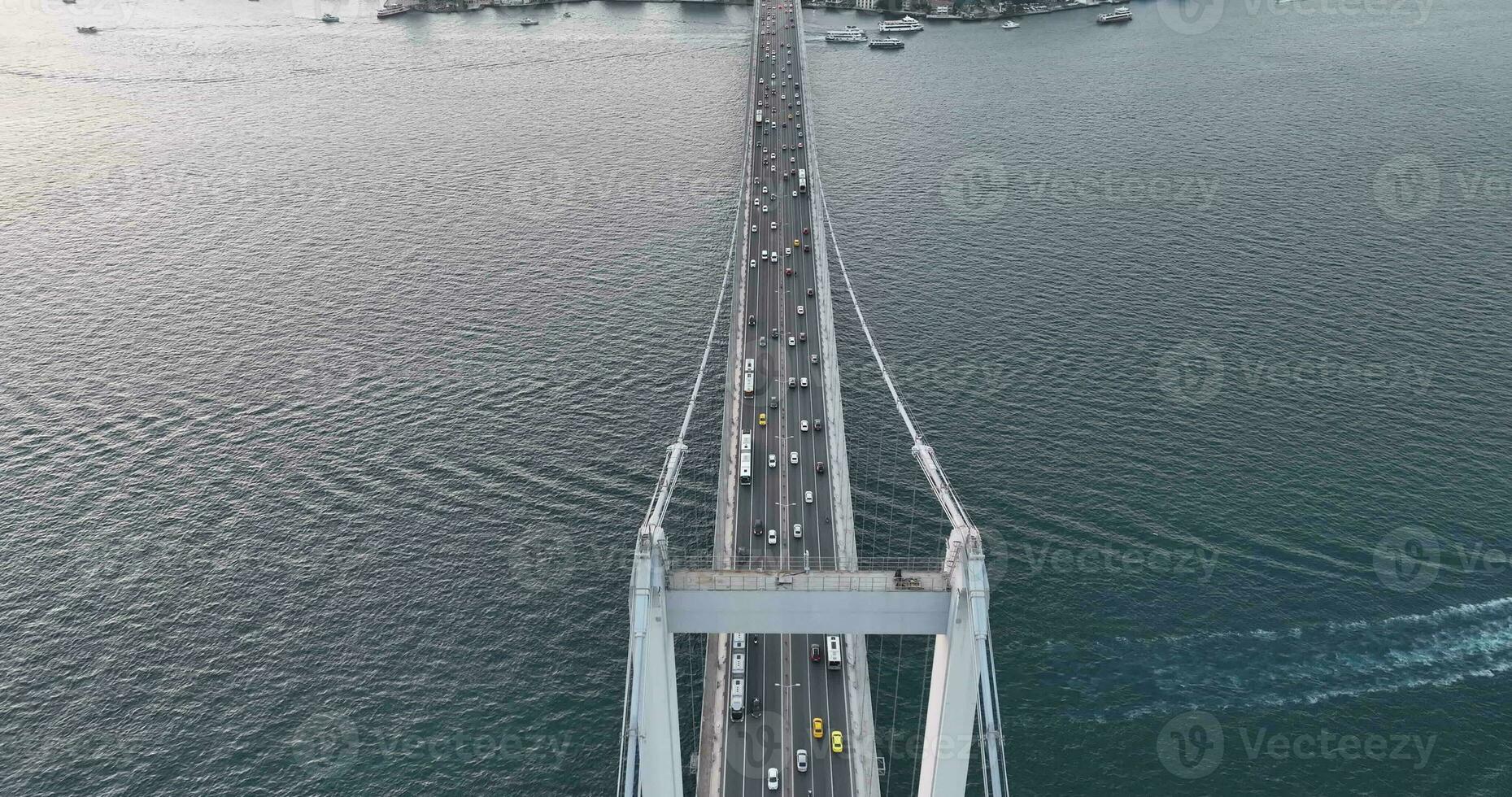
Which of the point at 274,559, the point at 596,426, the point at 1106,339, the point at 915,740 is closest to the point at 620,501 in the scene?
the point at 596,426

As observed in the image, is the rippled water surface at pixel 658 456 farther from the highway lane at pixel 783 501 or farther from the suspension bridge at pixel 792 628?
the highway lane at pixel 783 501

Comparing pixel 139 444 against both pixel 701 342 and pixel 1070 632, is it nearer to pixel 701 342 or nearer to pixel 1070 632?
pixel 701 342

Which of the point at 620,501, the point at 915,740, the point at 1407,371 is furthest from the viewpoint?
the point at 1407,371

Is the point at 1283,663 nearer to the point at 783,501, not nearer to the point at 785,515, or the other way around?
the point at 785,515

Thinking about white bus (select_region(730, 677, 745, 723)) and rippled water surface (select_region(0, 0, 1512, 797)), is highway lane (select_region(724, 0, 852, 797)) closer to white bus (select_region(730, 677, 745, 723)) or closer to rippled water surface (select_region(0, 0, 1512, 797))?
white bus (select_region(730, 677, 745, 723))

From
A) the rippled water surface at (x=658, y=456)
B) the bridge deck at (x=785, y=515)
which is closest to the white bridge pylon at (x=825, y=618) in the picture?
the bridge deck at (x=785, y=515)

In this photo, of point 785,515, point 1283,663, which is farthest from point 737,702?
point 1283,663
